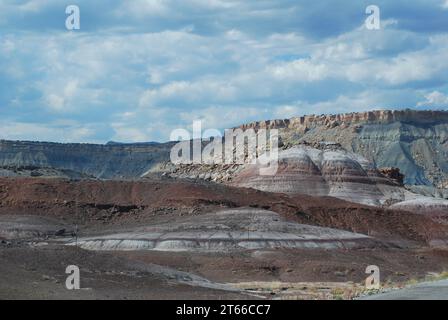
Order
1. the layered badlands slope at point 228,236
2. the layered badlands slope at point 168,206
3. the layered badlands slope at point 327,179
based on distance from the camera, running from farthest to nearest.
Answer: the layered badlands slope at point 327,179 < the layered badlands slope at point 168,206 < the layered badlands slope at point 228,236

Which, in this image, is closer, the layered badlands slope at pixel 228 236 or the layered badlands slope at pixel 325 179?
the layered badlands slope at pixel 228 236

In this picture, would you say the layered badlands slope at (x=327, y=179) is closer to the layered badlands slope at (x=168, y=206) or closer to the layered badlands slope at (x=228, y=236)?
the layered badlands slope at (x=168, y=206)

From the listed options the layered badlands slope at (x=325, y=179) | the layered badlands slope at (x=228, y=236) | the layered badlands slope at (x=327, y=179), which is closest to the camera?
the layered badlands slope at (x=228, y=236)

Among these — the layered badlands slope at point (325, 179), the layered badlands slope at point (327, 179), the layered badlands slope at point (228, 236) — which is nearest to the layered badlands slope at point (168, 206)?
the layered badlands slope at point (228, 236)

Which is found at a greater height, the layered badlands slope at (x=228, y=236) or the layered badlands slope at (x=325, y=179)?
the layered badlands slope at (x=325, y=179)

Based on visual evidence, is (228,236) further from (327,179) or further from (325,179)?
(327,179)

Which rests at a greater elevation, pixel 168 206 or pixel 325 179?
pixel 325 179

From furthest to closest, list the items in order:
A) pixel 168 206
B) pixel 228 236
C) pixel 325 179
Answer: pixel 325 179 → pixel 168 206 → pixel 228 236

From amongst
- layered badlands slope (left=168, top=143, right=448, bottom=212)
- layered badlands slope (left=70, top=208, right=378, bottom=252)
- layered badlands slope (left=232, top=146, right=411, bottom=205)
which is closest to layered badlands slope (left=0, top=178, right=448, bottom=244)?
layered badlands slope (left=70, top=208, right=378, bottom=252)

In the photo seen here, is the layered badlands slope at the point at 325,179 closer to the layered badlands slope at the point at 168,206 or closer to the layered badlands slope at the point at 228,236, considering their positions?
the layered badlands slope at the point at 168,206

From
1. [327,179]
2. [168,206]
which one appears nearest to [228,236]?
[168,206]

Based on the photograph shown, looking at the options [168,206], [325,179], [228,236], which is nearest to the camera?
[228,236]
